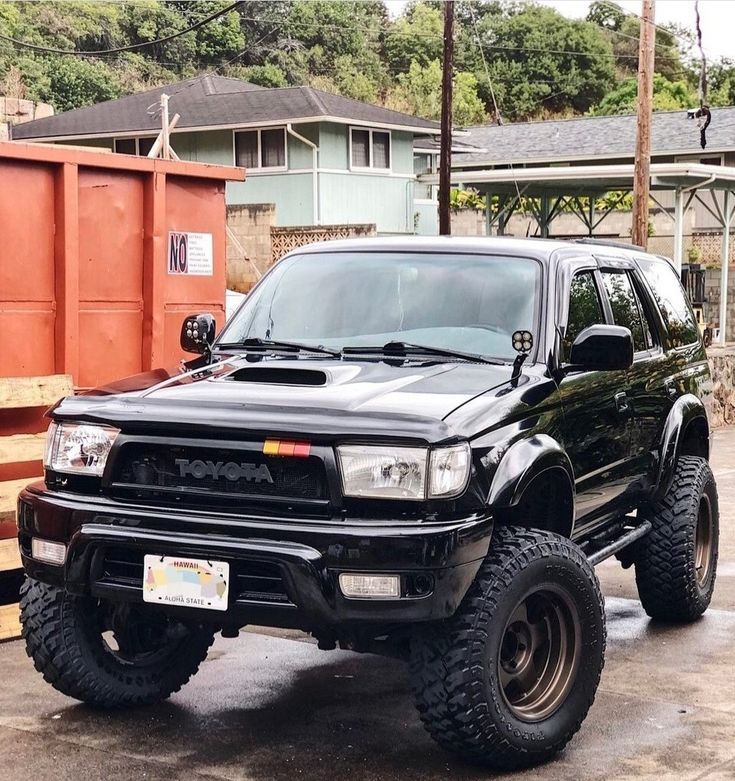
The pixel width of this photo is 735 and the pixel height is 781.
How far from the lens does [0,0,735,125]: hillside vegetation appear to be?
68.4 metres

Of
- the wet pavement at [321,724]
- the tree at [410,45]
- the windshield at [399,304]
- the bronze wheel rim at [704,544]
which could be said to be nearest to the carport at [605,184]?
the bronze wheel rim at [704,544]

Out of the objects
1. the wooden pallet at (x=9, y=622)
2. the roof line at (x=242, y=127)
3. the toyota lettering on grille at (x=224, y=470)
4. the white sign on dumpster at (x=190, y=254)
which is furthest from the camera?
the roof line at (x=242, y=127)

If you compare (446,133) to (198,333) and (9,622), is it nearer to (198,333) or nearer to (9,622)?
(9,622)

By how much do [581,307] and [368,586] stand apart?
86.1 inches

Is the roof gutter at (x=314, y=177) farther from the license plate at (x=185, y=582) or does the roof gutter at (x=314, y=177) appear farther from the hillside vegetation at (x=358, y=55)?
the hillside vegetation at (x=358, y=55)

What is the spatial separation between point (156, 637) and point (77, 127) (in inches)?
1328

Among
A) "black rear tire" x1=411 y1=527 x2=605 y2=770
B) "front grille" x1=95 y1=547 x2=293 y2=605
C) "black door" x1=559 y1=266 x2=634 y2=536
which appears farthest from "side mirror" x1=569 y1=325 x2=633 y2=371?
"front grille" x1=95 y1=547 x2=293 y2=605

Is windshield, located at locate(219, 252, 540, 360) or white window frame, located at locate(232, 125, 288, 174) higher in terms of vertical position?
white window frame, located at locate(232, 125, 288, 174)

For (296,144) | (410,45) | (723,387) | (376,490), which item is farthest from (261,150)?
(410,45)

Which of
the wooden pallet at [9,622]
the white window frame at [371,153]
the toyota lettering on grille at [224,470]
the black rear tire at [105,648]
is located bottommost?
the wooden pallet at [9,622]

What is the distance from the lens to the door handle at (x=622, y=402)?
20.8ft

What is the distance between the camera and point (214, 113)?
3616cm

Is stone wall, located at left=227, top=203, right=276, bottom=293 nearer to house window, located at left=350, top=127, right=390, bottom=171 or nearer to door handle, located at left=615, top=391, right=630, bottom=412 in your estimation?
house window, located at left=350, top=127, right=390, bottom=171

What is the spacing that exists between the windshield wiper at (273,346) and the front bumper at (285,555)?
1211 mm
